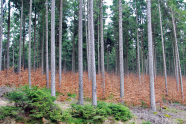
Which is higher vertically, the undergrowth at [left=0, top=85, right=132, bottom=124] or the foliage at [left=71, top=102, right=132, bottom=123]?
the undergrowth at [left=0, top=85, right=132, bottom=124]

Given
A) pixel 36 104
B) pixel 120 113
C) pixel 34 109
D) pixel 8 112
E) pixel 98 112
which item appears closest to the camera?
pixel 8 112

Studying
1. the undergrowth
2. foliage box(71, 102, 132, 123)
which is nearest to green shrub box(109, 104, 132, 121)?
foliage box(71, 102, 132, 123)

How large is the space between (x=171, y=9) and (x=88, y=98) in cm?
1134

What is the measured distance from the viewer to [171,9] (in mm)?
13406

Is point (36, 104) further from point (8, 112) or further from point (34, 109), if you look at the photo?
point (8, 112)

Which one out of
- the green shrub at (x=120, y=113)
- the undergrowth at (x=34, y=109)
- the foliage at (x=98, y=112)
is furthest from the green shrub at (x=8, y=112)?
the green shrub at (x=120, y=113)

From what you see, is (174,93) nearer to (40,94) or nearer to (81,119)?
(81,119)

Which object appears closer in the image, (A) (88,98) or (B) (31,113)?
(B) (31,113)

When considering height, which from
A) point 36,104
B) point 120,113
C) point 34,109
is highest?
point 36,104

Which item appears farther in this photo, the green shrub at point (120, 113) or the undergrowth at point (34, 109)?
the green shrub at point (120, 113)

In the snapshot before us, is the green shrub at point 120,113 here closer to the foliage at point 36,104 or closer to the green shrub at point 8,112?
the foliage at point 36,104

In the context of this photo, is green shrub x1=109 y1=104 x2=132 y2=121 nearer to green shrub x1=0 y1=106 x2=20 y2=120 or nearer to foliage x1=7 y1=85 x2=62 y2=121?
foliage x1=7 y1=85 x2=62 y2=121

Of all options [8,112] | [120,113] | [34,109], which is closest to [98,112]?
[120,113]

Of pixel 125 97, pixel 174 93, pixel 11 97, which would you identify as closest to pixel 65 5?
pixel 125 97
